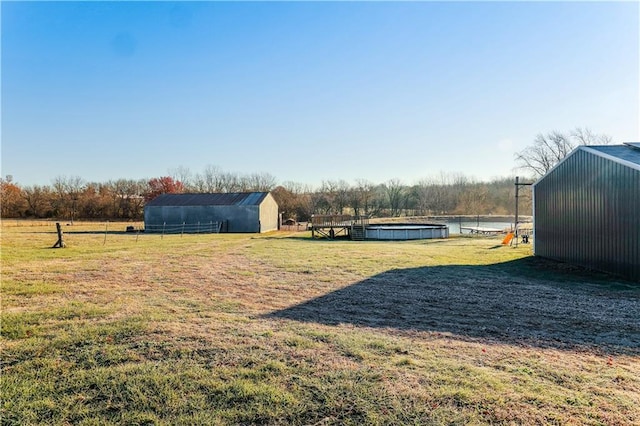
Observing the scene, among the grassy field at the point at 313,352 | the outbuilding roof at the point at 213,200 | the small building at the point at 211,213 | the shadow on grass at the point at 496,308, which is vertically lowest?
the shadow on grass at the point at 496,308

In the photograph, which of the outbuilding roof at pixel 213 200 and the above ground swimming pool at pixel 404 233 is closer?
the above ground swimming pool at pixel 404 233

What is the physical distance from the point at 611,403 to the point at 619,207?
27.8 ft

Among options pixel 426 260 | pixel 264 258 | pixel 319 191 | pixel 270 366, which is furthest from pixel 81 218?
pixel 270 366

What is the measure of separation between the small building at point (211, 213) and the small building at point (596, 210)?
889 inches

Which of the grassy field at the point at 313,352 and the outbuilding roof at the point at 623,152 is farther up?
the outbuilding roof at the point at 623,152

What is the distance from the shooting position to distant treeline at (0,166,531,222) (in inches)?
1997

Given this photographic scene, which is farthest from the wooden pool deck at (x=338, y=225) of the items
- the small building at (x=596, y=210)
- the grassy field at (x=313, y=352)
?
the grassy field at (x=313, y=352)

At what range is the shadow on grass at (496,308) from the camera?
193 inches

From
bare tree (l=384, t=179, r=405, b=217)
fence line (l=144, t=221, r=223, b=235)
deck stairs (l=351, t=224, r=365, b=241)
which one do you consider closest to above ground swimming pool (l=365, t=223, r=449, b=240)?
deck stairs (l=351, t=224, r=365, b=241)

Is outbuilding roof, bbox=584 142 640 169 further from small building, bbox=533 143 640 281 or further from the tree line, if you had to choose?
the tree line

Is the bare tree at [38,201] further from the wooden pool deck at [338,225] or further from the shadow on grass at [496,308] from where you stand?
the shadow on grass at [496,308]

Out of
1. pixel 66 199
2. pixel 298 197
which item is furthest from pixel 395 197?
pixel 66 199

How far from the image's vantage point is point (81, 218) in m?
50.6

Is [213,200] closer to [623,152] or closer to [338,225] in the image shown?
[338,225]
